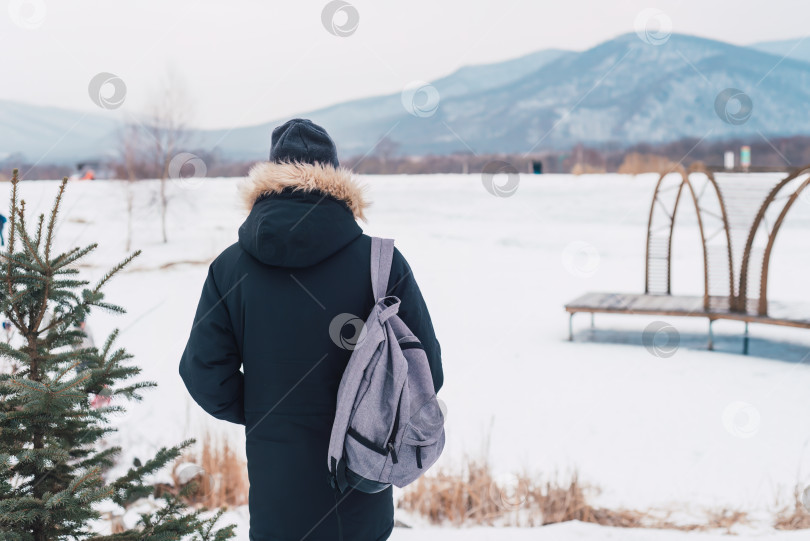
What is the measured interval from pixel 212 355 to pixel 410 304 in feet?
1.83

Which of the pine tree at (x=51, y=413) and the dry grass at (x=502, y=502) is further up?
the pine tree at (x=51, y=413)

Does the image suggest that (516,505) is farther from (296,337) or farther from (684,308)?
(684,308)

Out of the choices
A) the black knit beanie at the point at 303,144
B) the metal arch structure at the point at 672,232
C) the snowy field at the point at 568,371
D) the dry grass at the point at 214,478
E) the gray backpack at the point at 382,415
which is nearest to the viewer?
the gray backpack at the point at 382,415

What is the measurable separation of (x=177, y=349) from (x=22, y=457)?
6.50 m

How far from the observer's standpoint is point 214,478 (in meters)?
4.03

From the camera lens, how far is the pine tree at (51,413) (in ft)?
5.76

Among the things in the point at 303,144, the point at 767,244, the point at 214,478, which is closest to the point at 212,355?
the point at 303,144

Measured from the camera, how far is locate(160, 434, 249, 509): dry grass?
3.89 m

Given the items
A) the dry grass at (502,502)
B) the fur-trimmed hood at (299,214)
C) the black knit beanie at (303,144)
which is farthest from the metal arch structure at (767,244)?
the fur-trimmed hood at (299,214)

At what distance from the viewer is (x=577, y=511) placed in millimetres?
3520

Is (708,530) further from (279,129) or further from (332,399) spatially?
(279,129)

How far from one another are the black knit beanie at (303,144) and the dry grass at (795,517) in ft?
9.84

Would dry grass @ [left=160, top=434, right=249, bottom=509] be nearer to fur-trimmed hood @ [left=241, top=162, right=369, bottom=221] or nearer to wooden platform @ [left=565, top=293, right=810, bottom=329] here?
fur-trimmed hood @ [left=241, top=162, right=369, bottom=221]

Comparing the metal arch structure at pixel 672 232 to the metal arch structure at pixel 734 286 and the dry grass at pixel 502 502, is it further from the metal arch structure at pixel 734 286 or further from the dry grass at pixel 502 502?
Result: the dry grass at pixel 502 502
